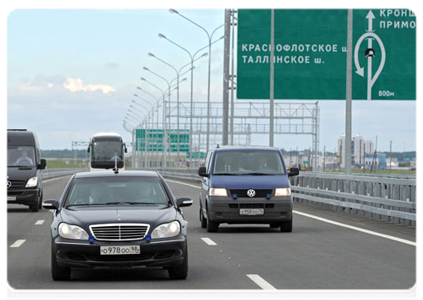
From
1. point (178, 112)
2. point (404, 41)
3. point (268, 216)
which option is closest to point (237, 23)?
point (404, 41)

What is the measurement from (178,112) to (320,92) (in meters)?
52.1

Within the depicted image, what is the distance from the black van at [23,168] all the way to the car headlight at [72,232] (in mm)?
17081

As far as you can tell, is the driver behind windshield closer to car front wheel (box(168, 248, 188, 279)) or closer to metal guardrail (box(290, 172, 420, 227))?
metal guardrail (box(290, 172, 420, 227))

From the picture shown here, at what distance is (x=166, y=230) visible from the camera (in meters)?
11.6

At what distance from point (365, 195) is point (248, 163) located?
5927 mm

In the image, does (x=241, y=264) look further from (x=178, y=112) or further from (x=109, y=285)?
(x=178, y=112)

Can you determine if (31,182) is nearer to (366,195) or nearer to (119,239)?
(366,195)

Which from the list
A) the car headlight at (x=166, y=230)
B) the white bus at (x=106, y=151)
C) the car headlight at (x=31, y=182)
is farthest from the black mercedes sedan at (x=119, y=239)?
the white bus at (x=106, y=151)

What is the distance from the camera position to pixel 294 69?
42.3 m

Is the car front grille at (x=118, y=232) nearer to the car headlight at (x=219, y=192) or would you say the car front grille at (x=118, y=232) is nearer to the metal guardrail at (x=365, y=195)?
the car headlight at (x=219, y=192)

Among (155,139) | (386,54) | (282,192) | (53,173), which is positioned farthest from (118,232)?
(155,139)

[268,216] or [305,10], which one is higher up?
[305,10]

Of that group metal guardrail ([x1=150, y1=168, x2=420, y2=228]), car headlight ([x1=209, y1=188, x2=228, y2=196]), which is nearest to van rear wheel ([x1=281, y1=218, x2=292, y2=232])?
car headlight ([x1=209, y1=188, x2=228, y2=196])

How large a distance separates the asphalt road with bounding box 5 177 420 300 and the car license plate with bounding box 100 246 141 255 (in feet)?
1.09
